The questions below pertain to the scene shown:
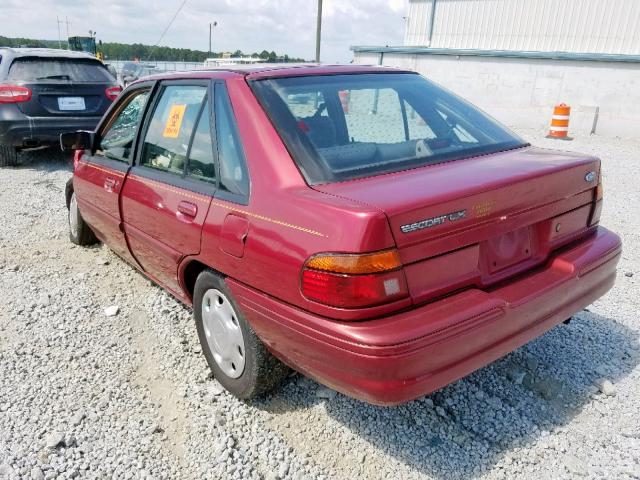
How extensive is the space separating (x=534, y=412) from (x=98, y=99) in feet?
25.4

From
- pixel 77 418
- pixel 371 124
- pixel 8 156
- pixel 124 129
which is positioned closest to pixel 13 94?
pixel 8 156

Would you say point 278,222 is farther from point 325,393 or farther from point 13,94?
point 13,94

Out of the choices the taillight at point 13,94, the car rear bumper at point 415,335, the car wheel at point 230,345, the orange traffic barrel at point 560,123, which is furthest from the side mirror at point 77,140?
the orange traffic barrel at point 560,123

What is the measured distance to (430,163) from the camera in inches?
98.1

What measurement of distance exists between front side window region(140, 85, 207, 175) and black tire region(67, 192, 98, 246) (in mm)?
1865

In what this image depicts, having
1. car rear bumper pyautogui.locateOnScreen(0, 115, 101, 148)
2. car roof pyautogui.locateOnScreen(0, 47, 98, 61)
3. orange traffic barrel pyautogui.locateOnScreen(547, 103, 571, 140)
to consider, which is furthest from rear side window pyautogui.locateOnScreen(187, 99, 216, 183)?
orange traffic barrel pyautogui.locateOnScreen(547, 103, 571, 140)

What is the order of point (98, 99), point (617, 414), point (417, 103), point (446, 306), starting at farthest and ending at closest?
point (98, 99), point (417, 103), point (617, 414), point (446, 306)

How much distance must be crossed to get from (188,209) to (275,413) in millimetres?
1133

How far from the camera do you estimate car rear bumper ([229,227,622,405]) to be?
6.37ft

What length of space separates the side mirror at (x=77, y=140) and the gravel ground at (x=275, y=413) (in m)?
1.19

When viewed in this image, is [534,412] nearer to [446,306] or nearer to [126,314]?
[446,306]

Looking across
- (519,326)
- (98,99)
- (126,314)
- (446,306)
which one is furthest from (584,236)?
(98,99)

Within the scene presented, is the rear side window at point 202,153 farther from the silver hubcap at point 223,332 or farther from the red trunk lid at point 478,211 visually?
the red trunk lid at point 478,211

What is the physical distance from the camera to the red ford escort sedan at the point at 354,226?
198cm
